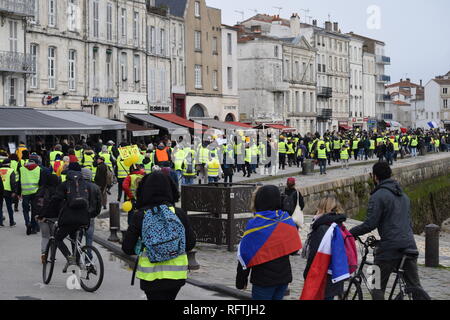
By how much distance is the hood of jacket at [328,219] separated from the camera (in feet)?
25.8

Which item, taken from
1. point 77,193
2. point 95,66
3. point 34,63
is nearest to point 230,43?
point 95,66

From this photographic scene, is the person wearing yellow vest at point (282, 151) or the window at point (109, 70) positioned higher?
the window at point (109, 70)

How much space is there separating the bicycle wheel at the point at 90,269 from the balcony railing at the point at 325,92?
69.5 m

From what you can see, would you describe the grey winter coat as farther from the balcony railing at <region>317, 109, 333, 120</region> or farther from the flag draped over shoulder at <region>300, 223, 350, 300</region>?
the balcony railing at <region>317, 109, 333, 120</region>

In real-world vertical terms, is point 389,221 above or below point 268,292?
above

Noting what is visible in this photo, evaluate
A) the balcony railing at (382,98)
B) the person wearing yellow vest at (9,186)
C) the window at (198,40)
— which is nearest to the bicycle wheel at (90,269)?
the person wearing yellow vest at (9,186)

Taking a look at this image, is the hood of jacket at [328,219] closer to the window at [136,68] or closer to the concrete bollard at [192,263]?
the concrete bollard at [192,263]

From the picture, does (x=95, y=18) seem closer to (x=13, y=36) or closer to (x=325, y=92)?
(x=13, y=36)

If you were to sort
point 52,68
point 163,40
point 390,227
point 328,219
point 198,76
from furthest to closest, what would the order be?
1. point 198,76
2. point 163,40
3. point 52,68
4. point 390,227
5. point 328,219

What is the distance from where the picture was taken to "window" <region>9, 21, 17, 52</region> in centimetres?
3556

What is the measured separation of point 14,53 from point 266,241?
29854 mm

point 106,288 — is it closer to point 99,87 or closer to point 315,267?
point 315,267

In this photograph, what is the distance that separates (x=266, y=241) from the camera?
7.38 m
